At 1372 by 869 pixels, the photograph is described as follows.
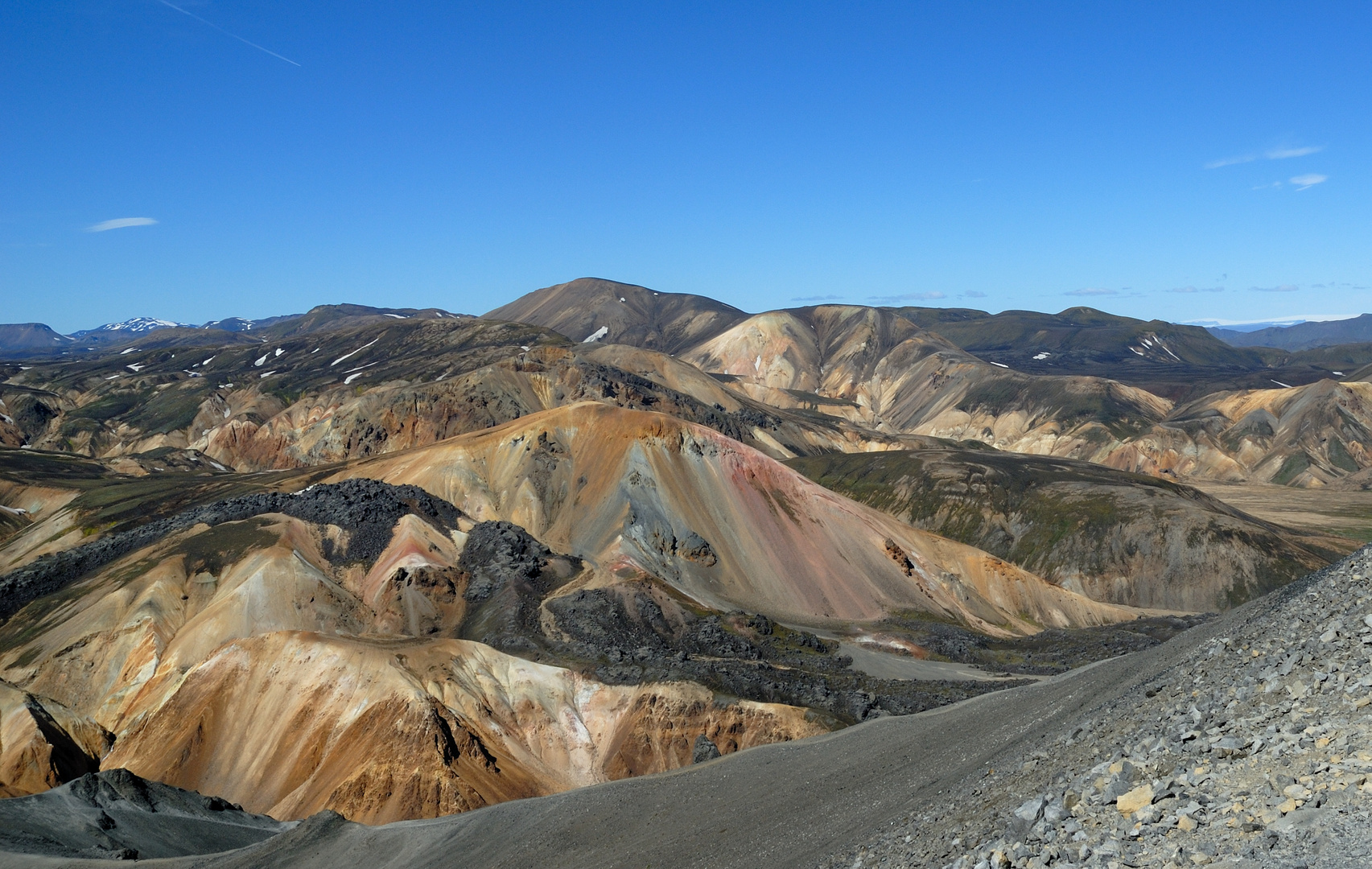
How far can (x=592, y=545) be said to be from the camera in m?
79.3

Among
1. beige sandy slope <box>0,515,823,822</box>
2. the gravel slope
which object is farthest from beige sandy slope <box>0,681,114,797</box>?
the gravel slope

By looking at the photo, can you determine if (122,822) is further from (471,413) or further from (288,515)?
(471,413)

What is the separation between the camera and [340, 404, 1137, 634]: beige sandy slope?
259ft

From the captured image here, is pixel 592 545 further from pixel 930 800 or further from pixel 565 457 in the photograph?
pixel 930 800

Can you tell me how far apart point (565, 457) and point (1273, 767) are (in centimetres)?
7681

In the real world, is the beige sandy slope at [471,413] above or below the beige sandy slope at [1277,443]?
above

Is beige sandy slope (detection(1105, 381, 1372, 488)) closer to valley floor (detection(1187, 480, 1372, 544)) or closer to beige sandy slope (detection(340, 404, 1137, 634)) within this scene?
valley floor (detection(1187, 480, 1372, 544))

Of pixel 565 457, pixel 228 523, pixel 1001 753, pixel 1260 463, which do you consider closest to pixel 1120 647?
pixel 565 457

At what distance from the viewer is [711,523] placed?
83.1 meters

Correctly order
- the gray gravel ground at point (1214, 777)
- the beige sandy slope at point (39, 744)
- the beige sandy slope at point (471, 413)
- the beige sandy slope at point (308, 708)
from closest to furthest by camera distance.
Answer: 1. the gray gravel ground at point (1214, 777)
2. the beige sandy slope at point (39, 744)
3. the beige sandy slope at point (308, 708)
4. the beige sandy slope at point (471, 413)

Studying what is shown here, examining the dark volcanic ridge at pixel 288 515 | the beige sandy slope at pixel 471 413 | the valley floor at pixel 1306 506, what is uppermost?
the beige sandy slope at pixel 471 413

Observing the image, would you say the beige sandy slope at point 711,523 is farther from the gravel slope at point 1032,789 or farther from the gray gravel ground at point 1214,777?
the gray gravel ground at point 1214,777

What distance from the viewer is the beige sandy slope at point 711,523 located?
259 ft

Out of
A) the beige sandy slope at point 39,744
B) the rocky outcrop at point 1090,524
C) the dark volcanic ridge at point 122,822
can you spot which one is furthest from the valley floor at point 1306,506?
the beige sandy slope at point 39,744
